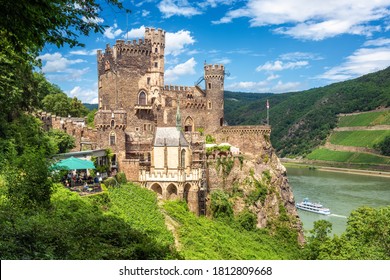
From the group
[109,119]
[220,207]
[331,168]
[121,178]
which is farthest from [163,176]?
[331,168]

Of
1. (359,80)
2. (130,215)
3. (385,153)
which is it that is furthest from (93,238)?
(359,80)

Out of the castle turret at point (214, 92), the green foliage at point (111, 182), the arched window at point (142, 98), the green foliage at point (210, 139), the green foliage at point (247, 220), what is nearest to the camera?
the green foliage at point (111, 182)

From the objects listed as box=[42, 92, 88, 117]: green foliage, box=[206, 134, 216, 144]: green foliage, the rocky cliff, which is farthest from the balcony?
box=[42, 92, 88, 117]: green foliage

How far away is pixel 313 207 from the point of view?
54719 millimetres

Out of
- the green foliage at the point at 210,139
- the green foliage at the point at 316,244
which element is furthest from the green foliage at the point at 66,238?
the green foliage at the point at 210,139

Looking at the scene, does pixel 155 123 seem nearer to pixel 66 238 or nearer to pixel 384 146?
pixel 66 238

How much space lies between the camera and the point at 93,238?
13.7m

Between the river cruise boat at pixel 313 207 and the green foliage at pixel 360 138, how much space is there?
2342 inches

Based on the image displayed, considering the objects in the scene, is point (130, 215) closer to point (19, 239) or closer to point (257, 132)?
point (19, 239)

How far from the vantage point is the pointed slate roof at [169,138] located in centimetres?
3197

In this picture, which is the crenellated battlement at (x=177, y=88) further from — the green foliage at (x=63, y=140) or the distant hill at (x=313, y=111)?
the distant hill at (x=313, y=111)

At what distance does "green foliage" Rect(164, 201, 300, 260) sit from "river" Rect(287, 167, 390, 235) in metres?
13.5

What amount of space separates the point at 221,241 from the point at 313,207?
31136 millimetres
